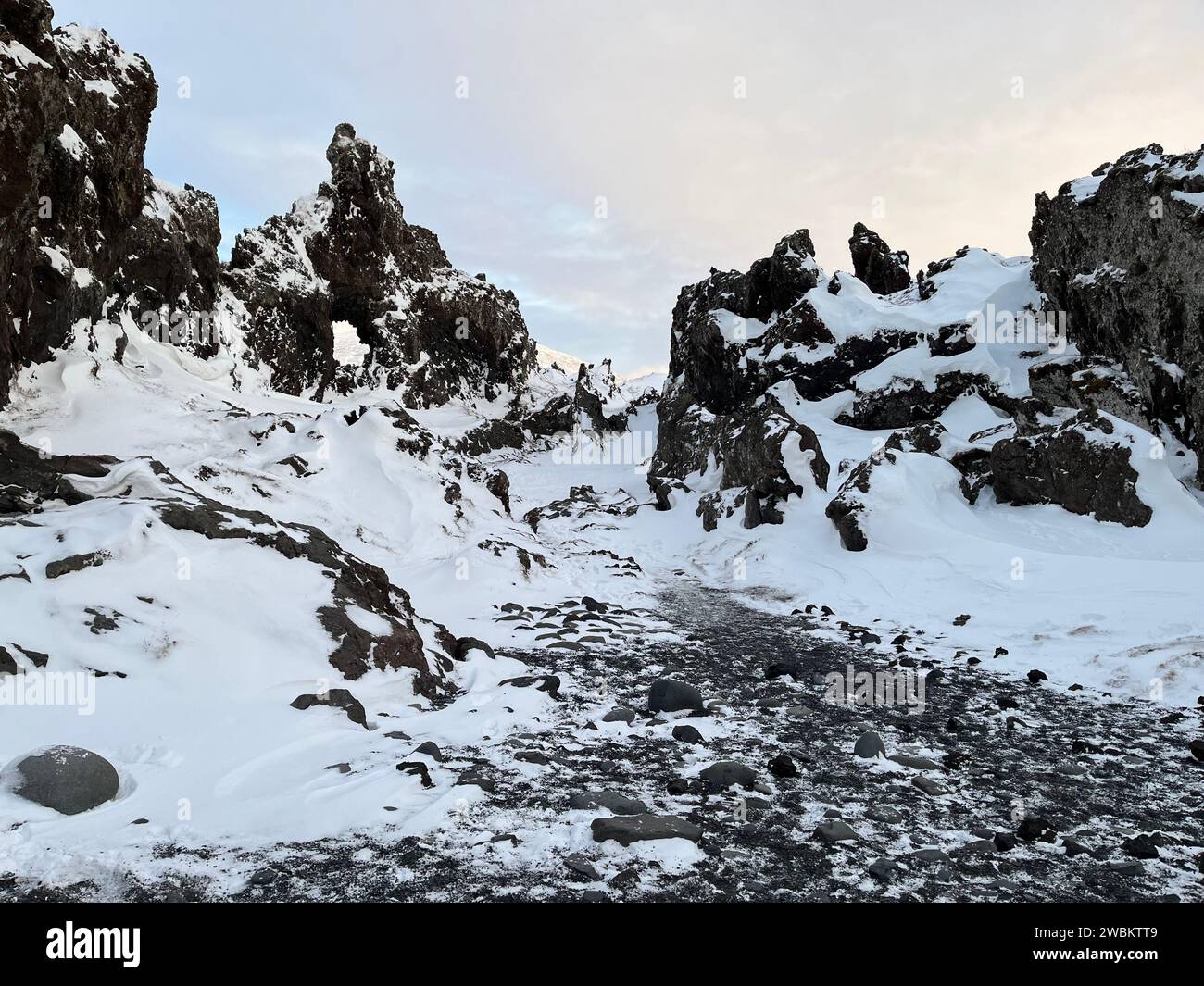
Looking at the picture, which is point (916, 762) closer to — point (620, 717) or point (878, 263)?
point (620, 717)

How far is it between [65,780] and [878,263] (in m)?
56.4

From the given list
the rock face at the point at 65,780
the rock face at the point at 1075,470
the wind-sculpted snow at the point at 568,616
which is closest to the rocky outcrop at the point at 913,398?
the wind-sculpted snow at the point at 568,616

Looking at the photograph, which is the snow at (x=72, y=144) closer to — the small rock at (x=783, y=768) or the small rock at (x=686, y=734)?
the small rock at (x=686, y=734)

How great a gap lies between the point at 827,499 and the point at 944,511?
394 cm

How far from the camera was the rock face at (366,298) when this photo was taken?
160ft

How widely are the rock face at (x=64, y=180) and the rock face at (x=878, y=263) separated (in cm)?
4500

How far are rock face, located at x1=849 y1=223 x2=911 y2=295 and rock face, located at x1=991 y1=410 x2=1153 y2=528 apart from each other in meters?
36.1

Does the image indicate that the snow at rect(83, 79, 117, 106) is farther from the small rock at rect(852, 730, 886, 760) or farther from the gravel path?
the small rock at rect(852, 730, 886, 760)

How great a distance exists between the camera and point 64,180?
55.9 ft

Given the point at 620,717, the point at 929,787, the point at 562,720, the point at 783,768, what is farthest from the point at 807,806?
the point at 562,720

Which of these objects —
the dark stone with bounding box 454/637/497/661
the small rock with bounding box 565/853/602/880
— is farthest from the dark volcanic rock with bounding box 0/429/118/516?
the small rock with bounding box 565/853/602/880

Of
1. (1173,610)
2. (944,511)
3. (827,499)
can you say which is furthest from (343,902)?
(827,499)

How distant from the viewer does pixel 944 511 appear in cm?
1852

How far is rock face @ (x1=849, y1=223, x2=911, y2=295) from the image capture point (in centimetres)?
5175
